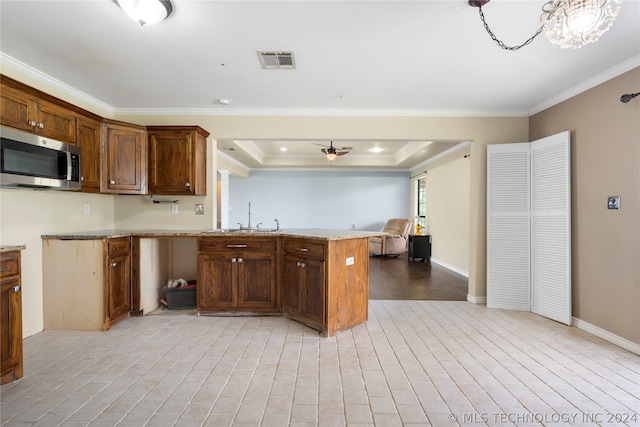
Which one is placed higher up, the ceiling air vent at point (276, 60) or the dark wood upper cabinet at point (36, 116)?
the ceiling air vent at point (276, 60)

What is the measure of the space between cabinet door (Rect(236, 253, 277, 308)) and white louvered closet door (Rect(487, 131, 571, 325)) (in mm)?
2666

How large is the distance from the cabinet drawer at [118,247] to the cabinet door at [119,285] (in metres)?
0.04

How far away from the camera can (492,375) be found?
2.16 metres

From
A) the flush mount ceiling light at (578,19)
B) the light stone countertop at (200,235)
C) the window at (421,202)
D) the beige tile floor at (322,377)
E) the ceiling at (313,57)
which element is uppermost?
the ceiling at (313,57)

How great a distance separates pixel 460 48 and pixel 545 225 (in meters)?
2.27

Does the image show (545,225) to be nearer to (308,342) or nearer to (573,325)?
(573,325)

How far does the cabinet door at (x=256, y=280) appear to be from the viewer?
10.7 ft

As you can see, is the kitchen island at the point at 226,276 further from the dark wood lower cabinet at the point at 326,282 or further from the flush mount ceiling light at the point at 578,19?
the flush mount ceiling light at the point at 578,19

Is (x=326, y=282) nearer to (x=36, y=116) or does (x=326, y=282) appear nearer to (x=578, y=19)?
(x=578, y=19)

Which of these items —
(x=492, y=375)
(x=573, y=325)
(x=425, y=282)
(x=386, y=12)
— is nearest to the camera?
(x=386, y=12)

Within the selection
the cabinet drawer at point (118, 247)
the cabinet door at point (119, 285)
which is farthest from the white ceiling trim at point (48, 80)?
the cabinet door at point (119, 285)

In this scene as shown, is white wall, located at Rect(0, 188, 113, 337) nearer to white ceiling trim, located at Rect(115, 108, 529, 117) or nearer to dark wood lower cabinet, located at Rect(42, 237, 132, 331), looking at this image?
dark wood lower cabinet, located at Rect(42, 237, 132, 331)

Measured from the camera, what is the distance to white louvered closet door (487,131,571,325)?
3.18 m

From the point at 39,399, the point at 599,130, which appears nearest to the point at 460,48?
the point at 599,130
